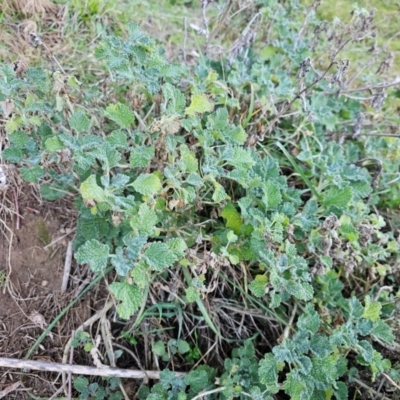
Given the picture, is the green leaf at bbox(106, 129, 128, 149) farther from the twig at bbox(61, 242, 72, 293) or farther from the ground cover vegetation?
the twig at bbox(61, 242, 72, 293)

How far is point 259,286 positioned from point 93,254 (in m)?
0.50

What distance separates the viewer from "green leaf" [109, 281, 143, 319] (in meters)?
1.22

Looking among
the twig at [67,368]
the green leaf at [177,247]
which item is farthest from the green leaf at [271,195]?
the twig at [67,368]

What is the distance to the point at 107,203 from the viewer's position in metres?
1.33

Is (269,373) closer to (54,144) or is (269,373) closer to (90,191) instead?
(90,191)

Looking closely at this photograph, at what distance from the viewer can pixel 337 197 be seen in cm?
164

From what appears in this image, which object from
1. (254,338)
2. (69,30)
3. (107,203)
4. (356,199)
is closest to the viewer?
(107,203)

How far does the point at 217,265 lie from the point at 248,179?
0.30m

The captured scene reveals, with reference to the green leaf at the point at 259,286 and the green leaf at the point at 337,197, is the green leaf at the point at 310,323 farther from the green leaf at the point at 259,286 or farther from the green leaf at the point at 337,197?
the green leaf at the point at 337,197

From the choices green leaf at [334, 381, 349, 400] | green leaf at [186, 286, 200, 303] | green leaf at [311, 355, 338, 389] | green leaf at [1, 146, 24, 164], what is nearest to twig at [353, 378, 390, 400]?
green leaf at [334, 381, 349, 400]

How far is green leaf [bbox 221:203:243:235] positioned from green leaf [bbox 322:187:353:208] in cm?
32

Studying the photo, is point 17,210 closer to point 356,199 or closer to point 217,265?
point 217,265

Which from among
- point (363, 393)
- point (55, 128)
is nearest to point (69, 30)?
point (55, 128)

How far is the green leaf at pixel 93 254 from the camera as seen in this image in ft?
4.10
